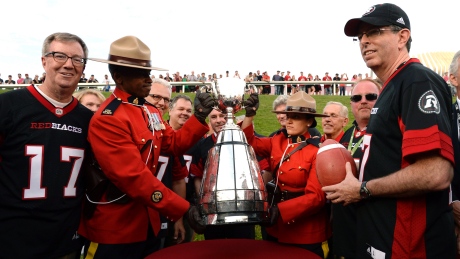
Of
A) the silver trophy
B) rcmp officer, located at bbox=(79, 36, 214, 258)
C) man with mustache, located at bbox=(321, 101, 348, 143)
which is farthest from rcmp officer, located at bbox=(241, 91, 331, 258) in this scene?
man with mustache, located at bbox=(321, 101, 348, 143)

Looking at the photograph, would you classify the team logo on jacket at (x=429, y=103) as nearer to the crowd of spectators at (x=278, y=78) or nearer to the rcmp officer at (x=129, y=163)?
the rcmp officer at (x=129, y=163)

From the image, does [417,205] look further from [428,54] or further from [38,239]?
[428,54]

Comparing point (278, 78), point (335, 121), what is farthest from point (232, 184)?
point (278, 78)

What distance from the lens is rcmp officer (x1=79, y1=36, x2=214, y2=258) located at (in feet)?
8.36

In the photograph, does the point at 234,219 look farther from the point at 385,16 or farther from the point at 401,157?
the point at 385,16

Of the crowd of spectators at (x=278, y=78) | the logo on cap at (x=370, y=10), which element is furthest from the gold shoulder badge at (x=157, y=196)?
the crowd of spectators at (x=278, y=78)

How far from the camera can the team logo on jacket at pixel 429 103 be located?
2029 mm

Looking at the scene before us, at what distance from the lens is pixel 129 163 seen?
2.54 m

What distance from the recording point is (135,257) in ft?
9.23

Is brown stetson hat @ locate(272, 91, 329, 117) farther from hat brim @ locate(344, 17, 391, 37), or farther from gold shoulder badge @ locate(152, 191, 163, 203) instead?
gold shoulder badge @ locate(152, 191, 163, 203)

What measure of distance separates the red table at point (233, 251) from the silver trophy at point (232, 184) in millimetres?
281

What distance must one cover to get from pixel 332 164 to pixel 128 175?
1.32 m

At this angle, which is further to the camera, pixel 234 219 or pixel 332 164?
pixel 332 164

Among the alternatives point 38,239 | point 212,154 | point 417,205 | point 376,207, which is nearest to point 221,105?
point 212,154
